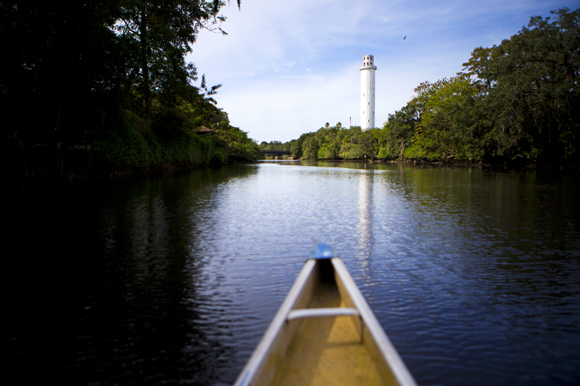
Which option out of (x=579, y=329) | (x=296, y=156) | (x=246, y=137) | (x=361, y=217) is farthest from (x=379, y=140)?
(x=579, y=329)

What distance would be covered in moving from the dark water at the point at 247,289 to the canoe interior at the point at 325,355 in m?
0.68

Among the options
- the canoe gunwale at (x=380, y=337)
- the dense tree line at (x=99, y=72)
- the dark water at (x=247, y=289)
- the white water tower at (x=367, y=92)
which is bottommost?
the dark water at (x=247, y=289)

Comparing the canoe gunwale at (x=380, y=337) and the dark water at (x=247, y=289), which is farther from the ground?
the canoe gunwale at (x=380, y=337)

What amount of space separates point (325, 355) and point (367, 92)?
107293mm

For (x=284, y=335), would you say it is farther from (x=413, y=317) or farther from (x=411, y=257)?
(x=411, y=257)

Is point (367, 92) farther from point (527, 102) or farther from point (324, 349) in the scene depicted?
point (324, 349)

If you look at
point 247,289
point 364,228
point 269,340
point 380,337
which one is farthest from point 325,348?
point 364,228

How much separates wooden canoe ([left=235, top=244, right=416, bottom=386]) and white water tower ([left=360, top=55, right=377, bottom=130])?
101240 millimetres

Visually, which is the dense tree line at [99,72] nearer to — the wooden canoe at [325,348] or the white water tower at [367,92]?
the wooden canoe at [325,348]

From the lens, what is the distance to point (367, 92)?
10400 cm

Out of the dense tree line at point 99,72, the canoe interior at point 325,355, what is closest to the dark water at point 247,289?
the canoe interior at point 325,355

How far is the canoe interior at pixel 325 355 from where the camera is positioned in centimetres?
271

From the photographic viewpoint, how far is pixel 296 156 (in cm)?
14775

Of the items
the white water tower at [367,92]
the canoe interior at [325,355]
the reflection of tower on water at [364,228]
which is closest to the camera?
the canoe interior at [325,355]
